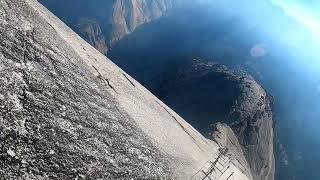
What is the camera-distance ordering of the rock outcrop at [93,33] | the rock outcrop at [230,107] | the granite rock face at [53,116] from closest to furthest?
the granite rock face at [53,116]
the rock outcrop at [230,107]
the rock outcrop at [93,33]

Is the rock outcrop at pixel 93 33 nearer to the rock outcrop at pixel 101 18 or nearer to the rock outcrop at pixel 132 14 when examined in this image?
the rock outcrop at pixel 101 18

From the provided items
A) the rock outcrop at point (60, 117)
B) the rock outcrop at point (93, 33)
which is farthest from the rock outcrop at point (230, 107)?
the rock outcrop at point (93, 33)

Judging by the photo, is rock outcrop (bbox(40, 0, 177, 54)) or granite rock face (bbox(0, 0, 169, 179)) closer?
granite rock face (bbox(0, 0, 169, 179))

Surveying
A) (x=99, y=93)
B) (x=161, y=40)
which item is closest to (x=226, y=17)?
(x=161, y=40)

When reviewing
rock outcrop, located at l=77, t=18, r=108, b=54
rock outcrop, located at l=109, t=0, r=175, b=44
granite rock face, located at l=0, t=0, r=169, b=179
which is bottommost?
granite rock face, located at l=0, t=0, r=169, b=179

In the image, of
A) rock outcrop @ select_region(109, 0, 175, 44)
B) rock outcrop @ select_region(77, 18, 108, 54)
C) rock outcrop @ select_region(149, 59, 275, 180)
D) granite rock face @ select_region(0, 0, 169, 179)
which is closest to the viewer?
granite rock face @ select_region(0, 0, 169, 179)

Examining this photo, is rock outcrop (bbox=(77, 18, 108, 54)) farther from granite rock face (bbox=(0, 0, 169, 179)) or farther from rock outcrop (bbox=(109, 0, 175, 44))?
granite rock face (bbox=(0, 0, 169, 179))

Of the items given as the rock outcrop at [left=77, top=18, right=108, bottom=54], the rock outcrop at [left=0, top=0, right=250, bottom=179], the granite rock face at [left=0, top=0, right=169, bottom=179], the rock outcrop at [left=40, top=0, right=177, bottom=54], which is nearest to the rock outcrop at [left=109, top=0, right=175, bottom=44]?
the rock outcrop at [left=40, top=0, right=177, bottom=54]

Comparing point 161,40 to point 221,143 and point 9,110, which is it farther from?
point 9,110
